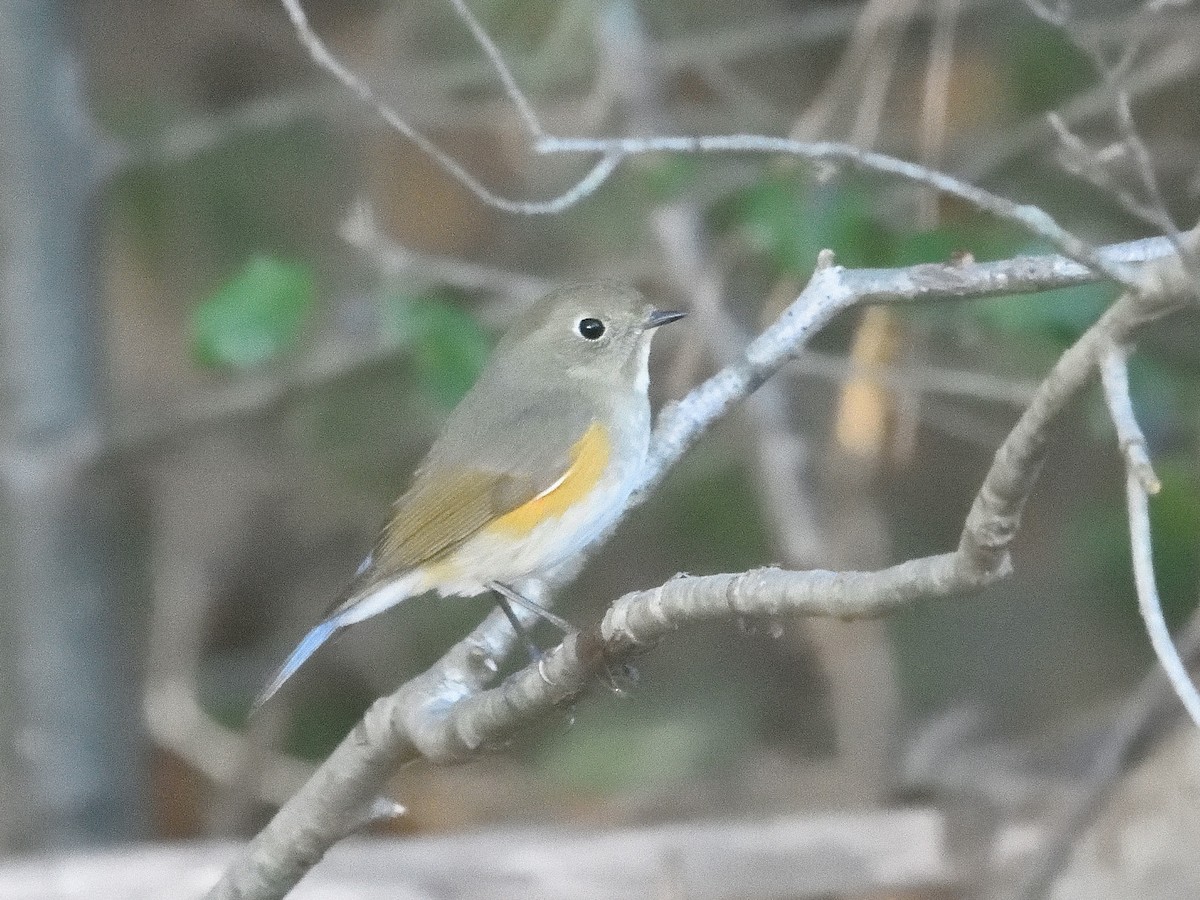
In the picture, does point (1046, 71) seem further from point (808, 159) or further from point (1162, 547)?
point (808, 159)

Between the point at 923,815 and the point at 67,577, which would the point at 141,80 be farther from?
the point at 923,815

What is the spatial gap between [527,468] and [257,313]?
89cm

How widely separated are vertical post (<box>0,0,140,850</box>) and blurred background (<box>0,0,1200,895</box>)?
0.01 meters

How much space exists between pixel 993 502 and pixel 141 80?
563cm

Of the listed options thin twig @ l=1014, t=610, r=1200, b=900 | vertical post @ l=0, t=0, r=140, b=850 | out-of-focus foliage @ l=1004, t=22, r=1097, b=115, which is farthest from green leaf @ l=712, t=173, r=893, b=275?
vertical post @ l=0, t=0, r=140, b=850

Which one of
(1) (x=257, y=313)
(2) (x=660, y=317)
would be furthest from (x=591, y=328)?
(1) (x=257, y=313)

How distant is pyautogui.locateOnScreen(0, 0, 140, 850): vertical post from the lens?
5020mm

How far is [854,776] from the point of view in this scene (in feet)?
18.4

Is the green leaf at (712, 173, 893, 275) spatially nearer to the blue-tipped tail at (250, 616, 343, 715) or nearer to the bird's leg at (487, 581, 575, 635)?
the bird's leg at (487, 581, 575, 635)

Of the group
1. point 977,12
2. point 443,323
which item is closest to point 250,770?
point 443,323

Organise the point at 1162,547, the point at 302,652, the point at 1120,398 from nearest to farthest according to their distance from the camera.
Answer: the point at 1120,398
the point at 302,652
the point at 1162,547

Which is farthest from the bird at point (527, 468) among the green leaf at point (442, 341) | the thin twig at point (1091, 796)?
the thin twig at point (1091, 796)

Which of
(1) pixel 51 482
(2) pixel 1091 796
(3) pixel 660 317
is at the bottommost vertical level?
(2) pixel 1091 796

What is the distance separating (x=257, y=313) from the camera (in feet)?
13.4
